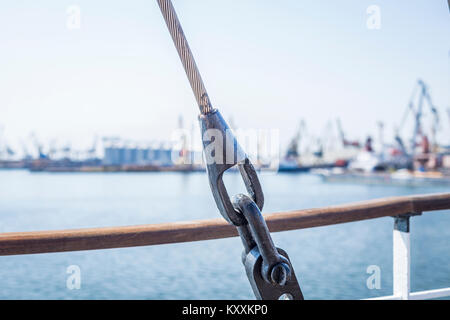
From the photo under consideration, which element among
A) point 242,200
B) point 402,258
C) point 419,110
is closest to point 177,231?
point 242,200

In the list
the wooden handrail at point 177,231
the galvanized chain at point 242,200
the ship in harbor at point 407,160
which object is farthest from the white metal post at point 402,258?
the ship in harbor at point 407,160

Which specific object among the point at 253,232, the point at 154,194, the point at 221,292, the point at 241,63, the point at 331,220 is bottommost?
the point at 154,194

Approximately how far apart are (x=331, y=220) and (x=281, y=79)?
130 feet

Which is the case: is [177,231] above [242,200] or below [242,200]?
below

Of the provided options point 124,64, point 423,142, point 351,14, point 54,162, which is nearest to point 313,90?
point 423,142

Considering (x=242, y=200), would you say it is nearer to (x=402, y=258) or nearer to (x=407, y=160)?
A: (x=402, y=258)

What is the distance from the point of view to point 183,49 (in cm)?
42

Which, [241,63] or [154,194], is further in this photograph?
[241,63]

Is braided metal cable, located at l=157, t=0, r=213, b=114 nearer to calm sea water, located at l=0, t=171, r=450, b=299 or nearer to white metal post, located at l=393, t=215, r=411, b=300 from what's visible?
white metal post, located at l=393, t=215, r=411, b=300

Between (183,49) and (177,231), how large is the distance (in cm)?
44

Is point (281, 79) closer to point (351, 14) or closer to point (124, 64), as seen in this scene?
point (351, 14)

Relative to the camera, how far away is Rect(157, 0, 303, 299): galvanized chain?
1.29 ft

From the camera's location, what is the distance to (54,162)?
48281 millimetres

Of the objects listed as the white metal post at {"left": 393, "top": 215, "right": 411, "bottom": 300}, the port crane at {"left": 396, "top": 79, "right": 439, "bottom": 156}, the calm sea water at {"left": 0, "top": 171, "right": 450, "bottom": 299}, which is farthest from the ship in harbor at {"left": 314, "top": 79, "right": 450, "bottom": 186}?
the white metal post at {"left": 393, "top": 215, "right": 411, "bottom": 300}
